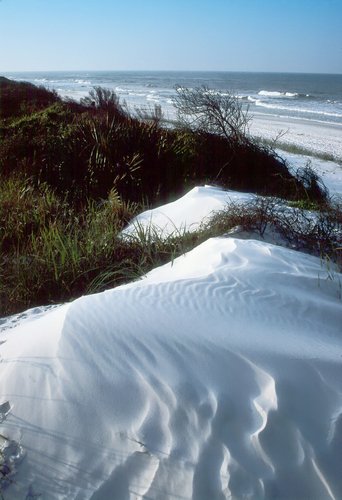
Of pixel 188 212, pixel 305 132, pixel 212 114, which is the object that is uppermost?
pixel 212 114

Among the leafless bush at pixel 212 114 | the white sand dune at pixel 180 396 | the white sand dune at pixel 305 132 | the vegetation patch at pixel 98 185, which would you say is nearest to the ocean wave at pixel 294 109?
the white sand dune at pixel 305 132

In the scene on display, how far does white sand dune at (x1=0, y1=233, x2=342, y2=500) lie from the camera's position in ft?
6.49

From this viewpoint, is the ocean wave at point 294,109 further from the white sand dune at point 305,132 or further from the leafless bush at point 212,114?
the leafless bush at point 212,114

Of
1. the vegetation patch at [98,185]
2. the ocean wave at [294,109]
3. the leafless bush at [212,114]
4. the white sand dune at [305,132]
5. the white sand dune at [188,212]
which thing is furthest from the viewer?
the ocean wave at [294,109]

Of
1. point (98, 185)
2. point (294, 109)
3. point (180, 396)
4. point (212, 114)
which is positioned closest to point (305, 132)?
point (294, 109)

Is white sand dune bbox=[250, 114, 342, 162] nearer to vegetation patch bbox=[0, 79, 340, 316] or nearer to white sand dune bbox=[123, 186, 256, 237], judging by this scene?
vegetation patch bbox=[0, 79, 340, 316]

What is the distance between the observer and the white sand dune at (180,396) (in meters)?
1.98

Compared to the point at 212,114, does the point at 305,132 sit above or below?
below

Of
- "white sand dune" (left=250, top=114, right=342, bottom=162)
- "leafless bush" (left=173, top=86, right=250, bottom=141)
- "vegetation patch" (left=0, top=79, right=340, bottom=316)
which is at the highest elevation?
"leafless bush" (left=173, top=86, right=250, bottom=141)

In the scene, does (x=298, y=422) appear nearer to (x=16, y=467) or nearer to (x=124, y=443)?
(x=124, y=443)

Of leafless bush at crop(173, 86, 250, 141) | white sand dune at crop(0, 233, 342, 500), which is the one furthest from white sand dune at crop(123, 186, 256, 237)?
leafless bush at crop(173, 86, 250, 141)

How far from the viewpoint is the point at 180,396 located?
2.28 metres

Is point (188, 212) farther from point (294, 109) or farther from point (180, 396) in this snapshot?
point (294, 109)

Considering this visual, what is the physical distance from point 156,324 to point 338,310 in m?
1.09
